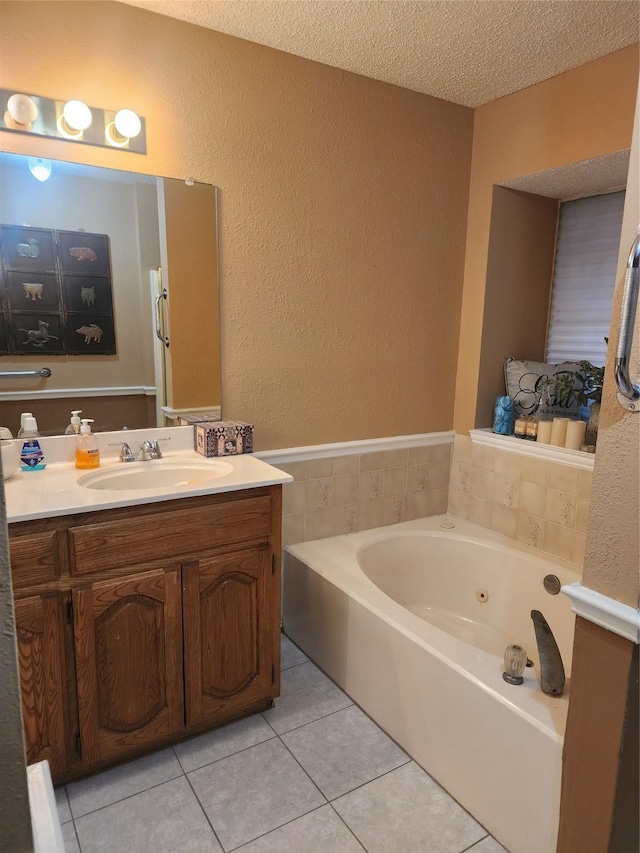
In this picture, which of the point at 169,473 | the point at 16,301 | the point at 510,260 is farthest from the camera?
the point at 510,260

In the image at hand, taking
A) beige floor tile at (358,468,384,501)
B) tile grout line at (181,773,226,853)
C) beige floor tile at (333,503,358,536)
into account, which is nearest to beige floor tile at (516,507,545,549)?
beige floor tile at (358,468,384,501)

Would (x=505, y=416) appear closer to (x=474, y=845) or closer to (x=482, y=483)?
(x=482, y=483)

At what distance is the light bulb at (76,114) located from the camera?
172cm

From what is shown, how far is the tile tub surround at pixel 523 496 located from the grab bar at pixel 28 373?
1909mm

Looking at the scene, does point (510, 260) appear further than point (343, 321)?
Yes

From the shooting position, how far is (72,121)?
1.73 meters

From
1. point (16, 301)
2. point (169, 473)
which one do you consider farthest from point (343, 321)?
point (16, 301)

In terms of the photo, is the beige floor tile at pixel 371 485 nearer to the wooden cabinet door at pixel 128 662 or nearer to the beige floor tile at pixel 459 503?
the beige floor tile at pixel 459 503

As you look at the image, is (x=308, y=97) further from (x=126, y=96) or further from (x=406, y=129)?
(x=126, y=96)

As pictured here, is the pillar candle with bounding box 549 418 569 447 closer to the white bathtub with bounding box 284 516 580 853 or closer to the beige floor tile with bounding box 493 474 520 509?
the beige floor tile with bounding box 493 474 520 509

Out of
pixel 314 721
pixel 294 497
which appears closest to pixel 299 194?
pixel 294 497

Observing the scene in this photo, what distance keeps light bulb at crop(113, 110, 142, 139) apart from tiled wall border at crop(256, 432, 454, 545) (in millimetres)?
1250

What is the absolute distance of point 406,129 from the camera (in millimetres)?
2412

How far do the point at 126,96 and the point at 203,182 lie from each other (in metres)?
0.35
